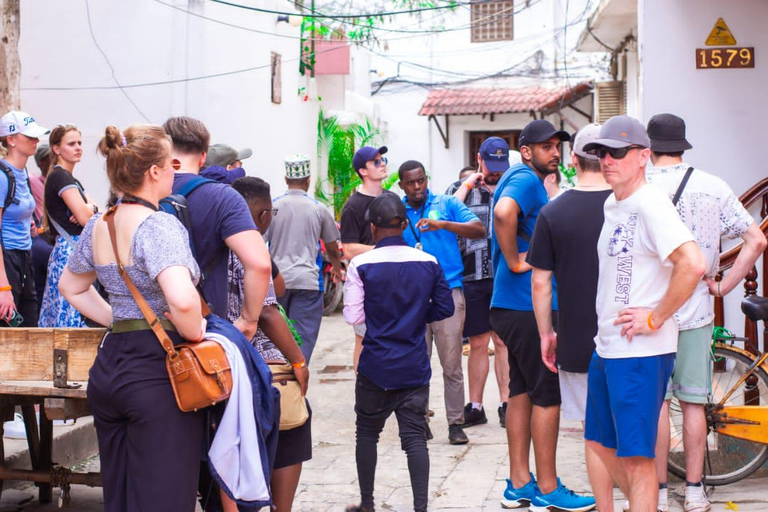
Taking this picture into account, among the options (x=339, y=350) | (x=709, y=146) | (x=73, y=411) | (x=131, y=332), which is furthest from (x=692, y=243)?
(x=339, y=350)

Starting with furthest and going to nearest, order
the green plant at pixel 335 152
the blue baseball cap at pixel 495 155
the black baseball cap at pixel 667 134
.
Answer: the green plant at pixel 335 152 → the blue baseball cap at pixel 495 155 → the black baseball cap at pixel 667 134

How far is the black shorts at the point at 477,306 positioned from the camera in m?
7.62

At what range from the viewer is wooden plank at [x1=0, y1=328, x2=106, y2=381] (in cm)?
440

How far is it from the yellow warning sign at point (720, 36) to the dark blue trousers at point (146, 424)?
218 inches

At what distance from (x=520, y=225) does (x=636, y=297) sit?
1.83m

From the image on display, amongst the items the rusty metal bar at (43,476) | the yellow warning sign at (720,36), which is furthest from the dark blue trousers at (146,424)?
the yellow warning sign at (720,36)

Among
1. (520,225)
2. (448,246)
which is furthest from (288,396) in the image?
(448,246)

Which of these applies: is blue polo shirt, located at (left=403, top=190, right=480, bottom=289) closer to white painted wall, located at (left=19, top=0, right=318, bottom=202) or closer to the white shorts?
the white shorts

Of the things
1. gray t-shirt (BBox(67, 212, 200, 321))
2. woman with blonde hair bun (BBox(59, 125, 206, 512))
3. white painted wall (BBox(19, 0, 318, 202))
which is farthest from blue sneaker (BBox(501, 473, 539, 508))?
white painted wall (BBox(19, 0, 318, 202))

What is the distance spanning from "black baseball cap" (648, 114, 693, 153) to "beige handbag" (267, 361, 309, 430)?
7.65ft

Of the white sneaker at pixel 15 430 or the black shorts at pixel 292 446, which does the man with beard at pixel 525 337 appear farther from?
the white sneaker at pixel 15 430

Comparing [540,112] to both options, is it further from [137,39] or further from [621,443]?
Answer: [621,443]

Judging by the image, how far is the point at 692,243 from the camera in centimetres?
405

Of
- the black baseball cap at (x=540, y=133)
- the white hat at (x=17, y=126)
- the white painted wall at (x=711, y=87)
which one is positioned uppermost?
the white painted wall at (x=711, y=87)
